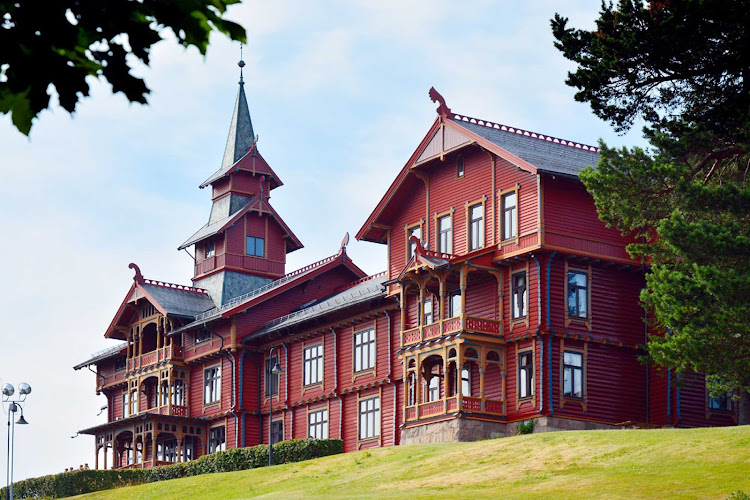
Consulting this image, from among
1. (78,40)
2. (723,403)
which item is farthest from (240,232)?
(78,40)

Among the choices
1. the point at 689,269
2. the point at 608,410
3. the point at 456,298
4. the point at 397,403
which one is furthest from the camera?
the point at 397,403

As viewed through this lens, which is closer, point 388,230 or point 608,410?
point 608,410

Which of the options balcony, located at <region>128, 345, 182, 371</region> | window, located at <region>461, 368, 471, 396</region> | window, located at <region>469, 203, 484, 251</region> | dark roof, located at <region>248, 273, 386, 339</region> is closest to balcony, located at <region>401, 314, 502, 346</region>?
window, located at <region>461, 368, 471, 396</region>

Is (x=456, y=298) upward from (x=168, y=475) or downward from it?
upward

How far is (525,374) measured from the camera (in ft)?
146

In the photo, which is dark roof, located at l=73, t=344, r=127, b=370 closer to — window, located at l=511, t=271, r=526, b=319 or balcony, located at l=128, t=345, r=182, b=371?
balcony, located at l=128, t=345, r=182, b=371

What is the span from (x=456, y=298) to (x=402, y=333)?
259 cm

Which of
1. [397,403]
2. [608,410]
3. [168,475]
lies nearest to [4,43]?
[608,410]

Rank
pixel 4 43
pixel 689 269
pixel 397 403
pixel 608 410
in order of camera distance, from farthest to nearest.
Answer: pixel 397 403
pixel 608 410
pixel 689 269
pixel 4 43

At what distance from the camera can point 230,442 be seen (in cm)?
5978

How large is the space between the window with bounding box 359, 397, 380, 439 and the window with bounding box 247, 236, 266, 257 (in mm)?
17750

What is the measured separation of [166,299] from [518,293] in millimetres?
25355

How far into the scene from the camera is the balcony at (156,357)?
63.3 m

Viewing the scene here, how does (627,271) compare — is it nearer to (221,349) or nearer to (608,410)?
(608,410)
